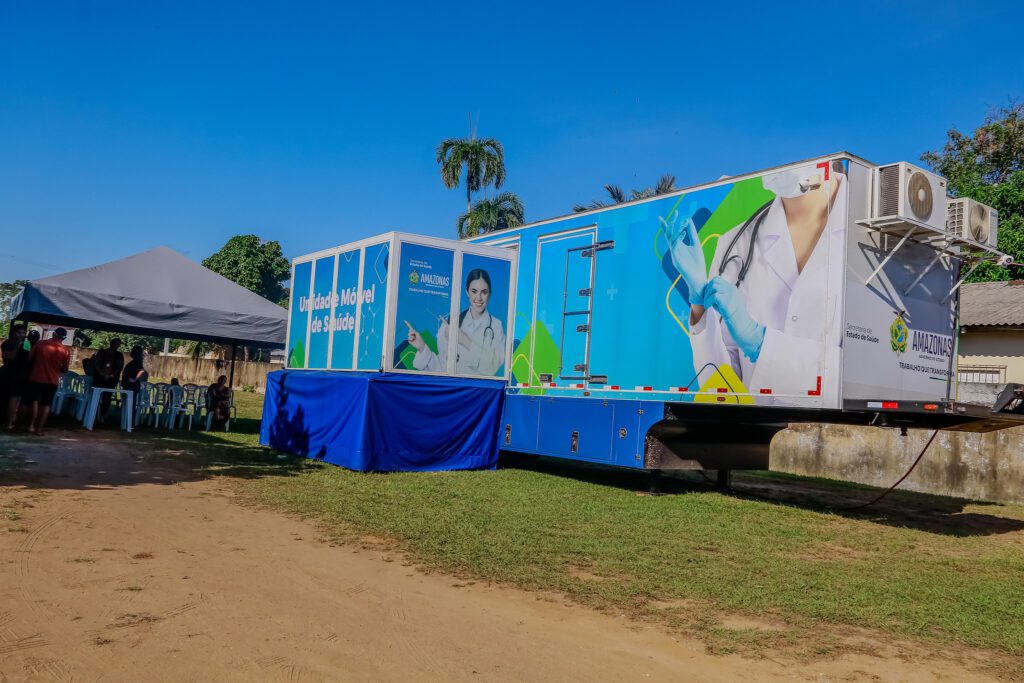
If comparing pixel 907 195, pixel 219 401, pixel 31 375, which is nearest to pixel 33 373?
pixel 31 375

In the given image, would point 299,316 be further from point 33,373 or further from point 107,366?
point 33,373

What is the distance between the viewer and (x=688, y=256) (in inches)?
368

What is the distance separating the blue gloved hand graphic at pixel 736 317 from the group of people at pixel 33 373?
937cm

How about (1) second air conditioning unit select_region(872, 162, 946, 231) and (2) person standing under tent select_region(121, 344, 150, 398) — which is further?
(2) person standing under tent select_region(121, 344, 150, 398)

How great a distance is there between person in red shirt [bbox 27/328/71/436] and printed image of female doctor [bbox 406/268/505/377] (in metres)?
5.47

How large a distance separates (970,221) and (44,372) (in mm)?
12360

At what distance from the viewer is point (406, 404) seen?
35.3ft

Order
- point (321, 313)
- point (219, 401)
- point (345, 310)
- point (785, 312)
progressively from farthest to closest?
point (219, 401)
point (321, 313)
point (345, 310)
point (785, 312)

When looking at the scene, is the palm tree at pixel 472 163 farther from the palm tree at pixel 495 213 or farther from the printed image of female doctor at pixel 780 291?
the printed image of female doctor at pixel 780 291

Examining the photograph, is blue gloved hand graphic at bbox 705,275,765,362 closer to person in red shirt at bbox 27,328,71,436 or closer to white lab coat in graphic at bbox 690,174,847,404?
white lab coat in graphic at bbox 690,174,847,404

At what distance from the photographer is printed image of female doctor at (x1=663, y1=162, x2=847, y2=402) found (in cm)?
782

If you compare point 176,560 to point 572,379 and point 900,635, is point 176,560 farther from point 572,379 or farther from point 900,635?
point 572,379

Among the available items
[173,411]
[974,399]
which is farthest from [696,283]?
[173,411]

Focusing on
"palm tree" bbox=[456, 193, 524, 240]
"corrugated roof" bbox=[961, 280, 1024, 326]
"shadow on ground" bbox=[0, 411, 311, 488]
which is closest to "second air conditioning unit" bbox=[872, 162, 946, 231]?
"shadow on ground" bbox=[0, 411, 311, 488]
